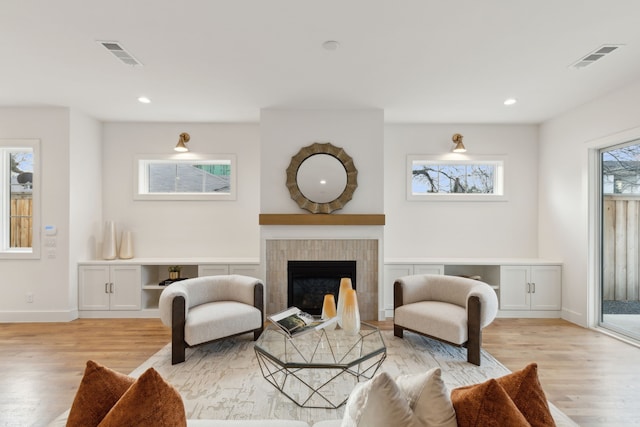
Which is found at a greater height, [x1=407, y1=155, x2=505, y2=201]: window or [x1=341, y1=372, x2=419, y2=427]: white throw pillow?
[x1=407, y1=155, x2=505, y2=201]: window

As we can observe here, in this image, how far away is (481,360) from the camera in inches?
125

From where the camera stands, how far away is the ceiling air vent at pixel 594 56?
2.76 metres

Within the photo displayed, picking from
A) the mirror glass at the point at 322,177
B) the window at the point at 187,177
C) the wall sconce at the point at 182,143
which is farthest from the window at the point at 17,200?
the mirror glass at the point at 322,177

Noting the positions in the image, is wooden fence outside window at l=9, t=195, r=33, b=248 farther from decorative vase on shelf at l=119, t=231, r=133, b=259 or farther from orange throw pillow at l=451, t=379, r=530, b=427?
orange throw pillow at l=451, t=379, r=530, b=427

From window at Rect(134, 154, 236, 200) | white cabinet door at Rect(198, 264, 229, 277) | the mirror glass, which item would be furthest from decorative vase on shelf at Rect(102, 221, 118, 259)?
the mirror glass

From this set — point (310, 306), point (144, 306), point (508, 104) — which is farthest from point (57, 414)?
point (508, 104)

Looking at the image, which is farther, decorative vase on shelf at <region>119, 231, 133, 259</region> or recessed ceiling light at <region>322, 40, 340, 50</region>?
decorative vase on shelf at <region>119, 231, 133, 259</region>

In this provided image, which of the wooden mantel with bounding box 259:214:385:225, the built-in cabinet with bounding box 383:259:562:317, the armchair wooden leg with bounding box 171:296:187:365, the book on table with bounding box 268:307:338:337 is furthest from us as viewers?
the built-in cabinet with bounding box 383:259:562:317

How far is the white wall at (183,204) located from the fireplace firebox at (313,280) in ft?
2.90

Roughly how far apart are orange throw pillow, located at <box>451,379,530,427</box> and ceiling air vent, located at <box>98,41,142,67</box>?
320 cm

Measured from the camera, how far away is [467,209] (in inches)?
198

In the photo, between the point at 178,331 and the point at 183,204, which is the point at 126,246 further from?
the point at 178,331

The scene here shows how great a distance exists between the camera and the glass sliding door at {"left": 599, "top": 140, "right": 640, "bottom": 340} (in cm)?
366

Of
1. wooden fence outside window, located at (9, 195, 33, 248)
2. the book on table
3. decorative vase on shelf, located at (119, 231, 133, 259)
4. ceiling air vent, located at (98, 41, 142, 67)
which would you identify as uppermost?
ceiling air vent, located at (98, 41, 142, 67)
